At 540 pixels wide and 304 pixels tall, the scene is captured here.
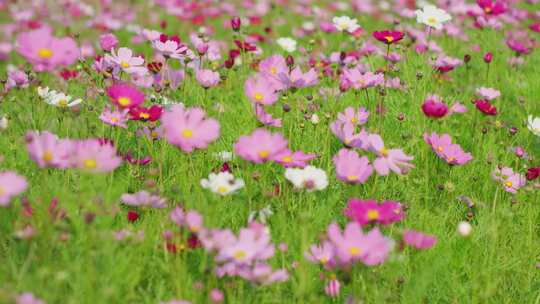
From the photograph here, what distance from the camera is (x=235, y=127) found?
7.54 feet

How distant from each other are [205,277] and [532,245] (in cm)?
95

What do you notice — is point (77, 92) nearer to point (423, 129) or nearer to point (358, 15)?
point (423, 129)

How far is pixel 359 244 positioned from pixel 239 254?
0.88ft

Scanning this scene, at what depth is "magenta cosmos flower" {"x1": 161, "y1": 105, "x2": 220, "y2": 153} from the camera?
4.94 feet

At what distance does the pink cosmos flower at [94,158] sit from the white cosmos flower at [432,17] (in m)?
1.56

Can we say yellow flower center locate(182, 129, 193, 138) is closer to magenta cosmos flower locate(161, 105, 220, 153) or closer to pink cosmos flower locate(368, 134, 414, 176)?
magenta cosmos flower locate(161, 105, 220, 153)

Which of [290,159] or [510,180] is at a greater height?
[290,159]

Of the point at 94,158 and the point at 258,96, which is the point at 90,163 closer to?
the point at 94,158

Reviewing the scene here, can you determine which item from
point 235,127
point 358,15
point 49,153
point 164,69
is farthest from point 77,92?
point 358,15

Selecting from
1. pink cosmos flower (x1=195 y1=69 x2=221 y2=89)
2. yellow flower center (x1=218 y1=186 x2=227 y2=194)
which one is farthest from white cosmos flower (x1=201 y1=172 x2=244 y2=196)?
pink cosmos flower (x1=195 y1=69 x2=221 y2=89)

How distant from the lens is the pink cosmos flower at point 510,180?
191 cm

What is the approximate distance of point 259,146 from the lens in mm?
1544

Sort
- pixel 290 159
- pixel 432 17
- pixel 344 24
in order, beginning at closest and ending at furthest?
pixel 290 159 → pixel 432 17 → pixel 344 24

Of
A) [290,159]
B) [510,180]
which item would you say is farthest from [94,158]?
[510,180]
